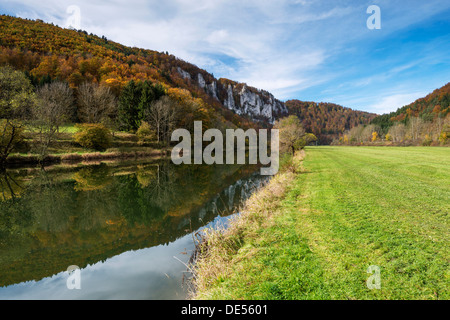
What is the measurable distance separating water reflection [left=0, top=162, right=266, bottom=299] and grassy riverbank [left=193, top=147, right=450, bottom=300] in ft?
5.34

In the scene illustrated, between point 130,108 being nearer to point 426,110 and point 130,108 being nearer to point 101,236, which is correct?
point 101,236

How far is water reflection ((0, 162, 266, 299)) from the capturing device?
204 inches

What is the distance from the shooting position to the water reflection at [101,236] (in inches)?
204

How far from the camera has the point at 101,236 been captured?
7.84 meters

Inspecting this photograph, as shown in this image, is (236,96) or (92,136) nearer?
(92,136)

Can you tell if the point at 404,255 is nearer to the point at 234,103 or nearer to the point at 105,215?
the point at 105,215

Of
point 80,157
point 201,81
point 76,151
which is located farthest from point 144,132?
point 201,81

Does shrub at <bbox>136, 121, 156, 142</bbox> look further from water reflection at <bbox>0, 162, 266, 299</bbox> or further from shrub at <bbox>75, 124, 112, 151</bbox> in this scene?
water reflection at <bbox>0, 162, 266, 299</bbox>

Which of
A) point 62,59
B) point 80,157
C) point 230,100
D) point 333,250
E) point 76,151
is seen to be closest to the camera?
point 333,250

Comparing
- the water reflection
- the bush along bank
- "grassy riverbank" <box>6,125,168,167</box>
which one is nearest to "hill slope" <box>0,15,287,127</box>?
"grassy riverbank" <box>6,125,168,167</box>

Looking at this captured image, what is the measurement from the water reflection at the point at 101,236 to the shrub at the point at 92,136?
739 inches

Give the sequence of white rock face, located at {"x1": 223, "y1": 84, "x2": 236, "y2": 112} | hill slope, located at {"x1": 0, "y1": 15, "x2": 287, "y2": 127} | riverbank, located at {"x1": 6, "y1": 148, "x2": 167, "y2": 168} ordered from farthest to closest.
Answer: white rock face, located at {"x1": 223, "y1": 84, "x2": 236, "y2": 112} → hill slope, located at {"x1": 0, "y1": 15, "x2": 287, "y2": 127} → riverbank, located at {"x1": 6, "y1": 148, "x2": 167, "y2": 168}

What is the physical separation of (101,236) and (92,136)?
30189mm

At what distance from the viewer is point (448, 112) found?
262ft
